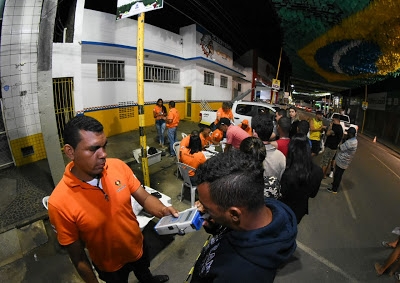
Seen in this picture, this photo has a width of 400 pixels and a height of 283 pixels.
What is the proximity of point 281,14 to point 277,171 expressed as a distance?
7945 mm

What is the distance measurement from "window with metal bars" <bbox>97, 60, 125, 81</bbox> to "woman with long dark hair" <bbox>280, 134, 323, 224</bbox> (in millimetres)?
8448

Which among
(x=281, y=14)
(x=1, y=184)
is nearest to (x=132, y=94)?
(x=1, y=184)

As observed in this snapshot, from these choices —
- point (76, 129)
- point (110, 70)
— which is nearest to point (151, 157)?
point (76, 129)

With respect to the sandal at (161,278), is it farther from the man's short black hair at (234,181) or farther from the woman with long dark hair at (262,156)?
the man's short black hair at (234,181)

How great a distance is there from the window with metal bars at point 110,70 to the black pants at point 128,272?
26.9 ft

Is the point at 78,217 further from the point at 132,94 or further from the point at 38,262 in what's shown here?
the point at 132,94

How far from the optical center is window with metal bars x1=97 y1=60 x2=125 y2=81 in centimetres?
852

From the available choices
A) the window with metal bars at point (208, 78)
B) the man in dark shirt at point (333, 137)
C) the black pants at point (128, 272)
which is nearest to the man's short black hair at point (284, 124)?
the black pants at point (128, 272)

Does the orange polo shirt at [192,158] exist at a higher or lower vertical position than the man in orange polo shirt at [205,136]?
lower

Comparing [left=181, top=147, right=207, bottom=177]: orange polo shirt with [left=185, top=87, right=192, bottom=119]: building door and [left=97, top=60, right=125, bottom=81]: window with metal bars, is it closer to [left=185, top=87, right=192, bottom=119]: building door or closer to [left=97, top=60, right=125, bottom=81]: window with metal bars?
[left=97, top=60, right=125, bottom=81]: window with metal bars

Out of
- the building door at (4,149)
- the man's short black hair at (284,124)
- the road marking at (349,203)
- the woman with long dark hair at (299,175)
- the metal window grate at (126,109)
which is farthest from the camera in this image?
the metal window grate at (126,109)

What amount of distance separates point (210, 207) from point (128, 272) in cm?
170

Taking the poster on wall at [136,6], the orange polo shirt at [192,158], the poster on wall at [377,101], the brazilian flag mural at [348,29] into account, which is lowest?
the orange polo shirt at [192,158]

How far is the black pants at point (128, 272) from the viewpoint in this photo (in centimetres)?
196
